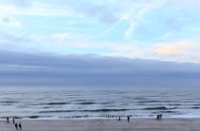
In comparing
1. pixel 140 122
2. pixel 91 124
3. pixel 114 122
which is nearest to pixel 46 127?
pixel 91 124

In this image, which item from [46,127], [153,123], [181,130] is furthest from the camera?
[153,123]

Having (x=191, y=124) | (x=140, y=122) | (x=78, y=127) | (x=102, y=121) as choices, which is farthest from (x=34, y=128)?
(x=191, y=124)

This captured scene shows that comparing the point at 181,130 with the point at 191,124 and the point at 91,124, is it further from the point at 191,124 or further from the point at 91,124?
the point at 91,124

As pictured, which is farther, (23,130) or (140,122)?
(140,122)

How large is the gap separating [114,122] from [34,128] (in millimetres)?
11499

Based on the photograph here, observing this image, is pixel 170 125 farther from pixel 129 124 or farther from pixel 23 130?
pixel 23 130

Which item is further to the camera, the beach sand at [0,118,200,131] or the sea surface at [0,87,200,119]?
the sea surface at [0,87,200,119]

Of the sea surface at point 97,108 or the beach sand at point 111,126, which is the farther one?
the sea surface at point 97,108

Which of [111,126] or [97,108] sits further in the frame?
[97,108]

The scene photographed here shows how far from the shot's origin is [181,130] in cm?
4969

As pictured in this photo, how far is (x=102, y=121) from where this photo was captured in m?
58.8

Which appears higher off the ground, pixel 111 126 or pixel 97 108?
pixel 97 108

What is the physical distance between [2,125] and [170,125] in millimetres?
22620

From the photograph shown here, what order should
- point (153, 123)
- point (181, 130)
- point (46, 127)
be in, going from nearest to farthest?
point (181, 130)
point (46, 127)
point (153, 123)
